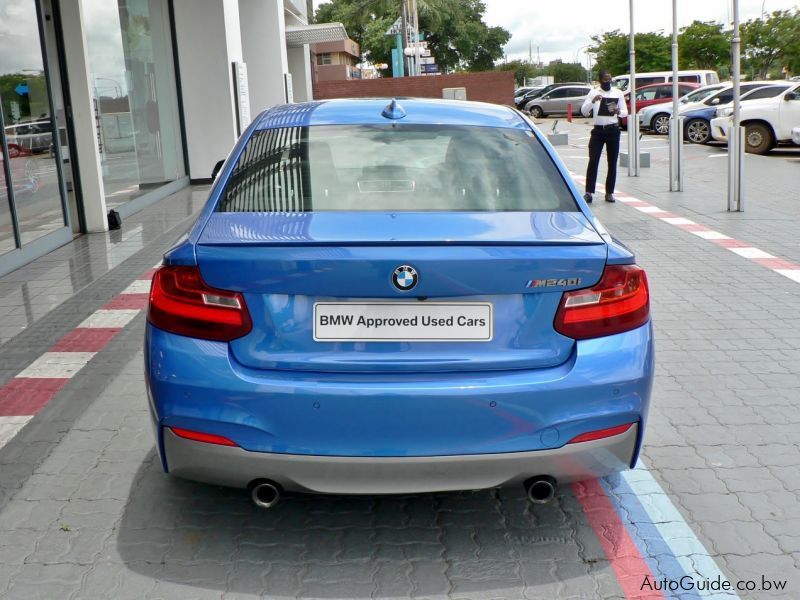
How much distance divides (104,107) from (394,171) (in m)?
10.1

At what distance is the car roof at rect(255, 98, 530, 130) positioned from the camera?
13.6 ft

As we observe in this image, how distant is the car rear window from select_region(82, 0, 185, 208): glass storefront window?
903 centimetres

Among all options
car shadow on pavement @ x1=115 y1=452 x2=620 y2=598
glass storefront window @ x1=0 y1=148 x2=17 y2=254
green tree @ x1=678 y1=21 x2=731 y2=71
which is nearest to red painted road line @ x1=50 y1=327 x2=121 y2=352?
car shadow on pavement @ x1=115 y1=452 x2=620 y2=598

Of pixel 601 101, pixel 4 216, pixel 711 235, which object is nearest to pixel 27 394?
pixel 4 216

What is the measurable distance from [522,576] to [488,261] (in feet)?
3.56

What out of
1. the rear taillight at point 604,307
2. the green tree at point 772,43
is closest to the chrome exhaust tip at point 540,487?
the rear taillight at point 604,307

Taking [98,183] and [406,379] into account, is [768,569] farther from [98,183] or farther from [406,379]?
[98,183]

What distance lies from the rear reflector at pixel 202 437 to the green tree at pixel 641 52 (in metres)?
65.8

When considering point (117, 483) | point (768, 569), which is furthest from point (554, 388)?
point (117, 483)

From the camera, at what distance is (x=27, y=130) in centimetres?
991

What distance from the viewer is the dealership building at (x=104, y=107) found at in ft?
32.1

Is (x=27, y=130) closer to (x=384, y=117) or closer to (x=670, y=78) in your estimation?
(x=384, y=117)

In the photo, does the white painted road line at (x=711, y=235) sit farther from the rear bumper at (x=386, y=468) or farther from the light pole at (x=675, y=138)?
the rear bumper at (x=386, y=468)

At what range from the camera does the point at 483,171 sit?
12.6 feet
